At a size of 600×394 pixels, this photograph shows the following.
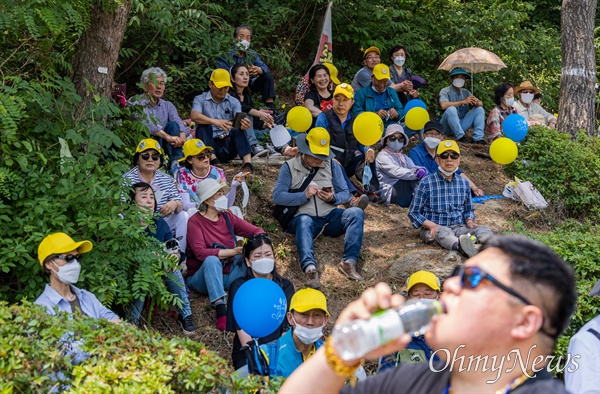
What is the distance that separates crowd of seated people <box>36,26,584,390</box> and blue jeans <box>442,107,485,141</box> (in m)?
0.02

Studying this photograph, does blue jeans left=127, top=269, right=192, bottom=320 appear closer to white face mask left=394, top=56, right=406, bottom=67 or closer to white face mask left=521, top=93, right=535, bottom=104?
white face mask left=394, top=56, right=406, bottom=67

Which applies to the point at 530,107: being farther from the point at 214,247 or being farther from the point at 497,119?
the point at 214,247

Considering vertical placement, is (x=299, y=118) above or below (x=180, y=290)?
above

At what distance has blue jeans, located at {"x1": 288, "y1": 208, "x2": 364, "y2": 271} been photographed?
25.0 ft

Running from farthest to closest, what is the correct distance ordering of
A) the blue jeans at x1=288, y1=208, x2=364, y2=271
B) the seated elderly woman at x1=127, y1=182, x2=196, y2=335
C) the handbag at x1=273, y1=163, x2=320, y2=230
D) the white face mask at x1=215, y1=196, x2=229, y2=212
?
the handbag at x1=273, y1=163, x2=320, y2=230 < the blue jeans at x1=288, y1=208, x2=364, y2=271 < the white face mask at x1=215, y1=196, x2=229, y2=212 < the seated elderly woman at x1=127, y1=182, x2=196, y2=335

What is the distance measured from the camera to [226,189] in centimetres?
742

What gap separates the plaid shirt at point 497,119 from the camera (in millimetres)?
11281

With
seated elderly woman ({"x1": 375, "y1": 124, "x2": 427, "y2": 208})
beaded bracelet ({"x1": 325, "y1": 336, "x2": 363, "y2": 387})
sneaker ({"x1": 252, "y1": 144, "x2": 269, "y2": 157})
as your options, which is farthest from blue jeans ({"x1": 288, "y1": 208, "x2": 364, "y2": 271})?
beaded bracelet ({"x1": 325, "y1": 336, "x2": 363, "y2": 387})

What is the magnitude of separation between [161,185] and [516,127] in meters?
5.32

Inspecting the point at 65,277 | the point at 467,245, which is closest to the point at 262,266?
the point at 65,277

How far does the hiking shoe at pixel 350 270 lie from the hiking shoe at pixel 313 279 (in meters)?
0.35

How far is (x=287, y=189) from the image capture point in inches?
313

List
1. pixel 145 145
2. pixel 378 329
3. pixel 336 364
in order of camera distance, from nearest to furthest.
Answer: pixel 378 329 < pixel 336 364 < pixel 145 145

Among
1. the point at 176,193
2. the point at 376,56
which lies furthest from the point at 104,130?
the point at 376,56
